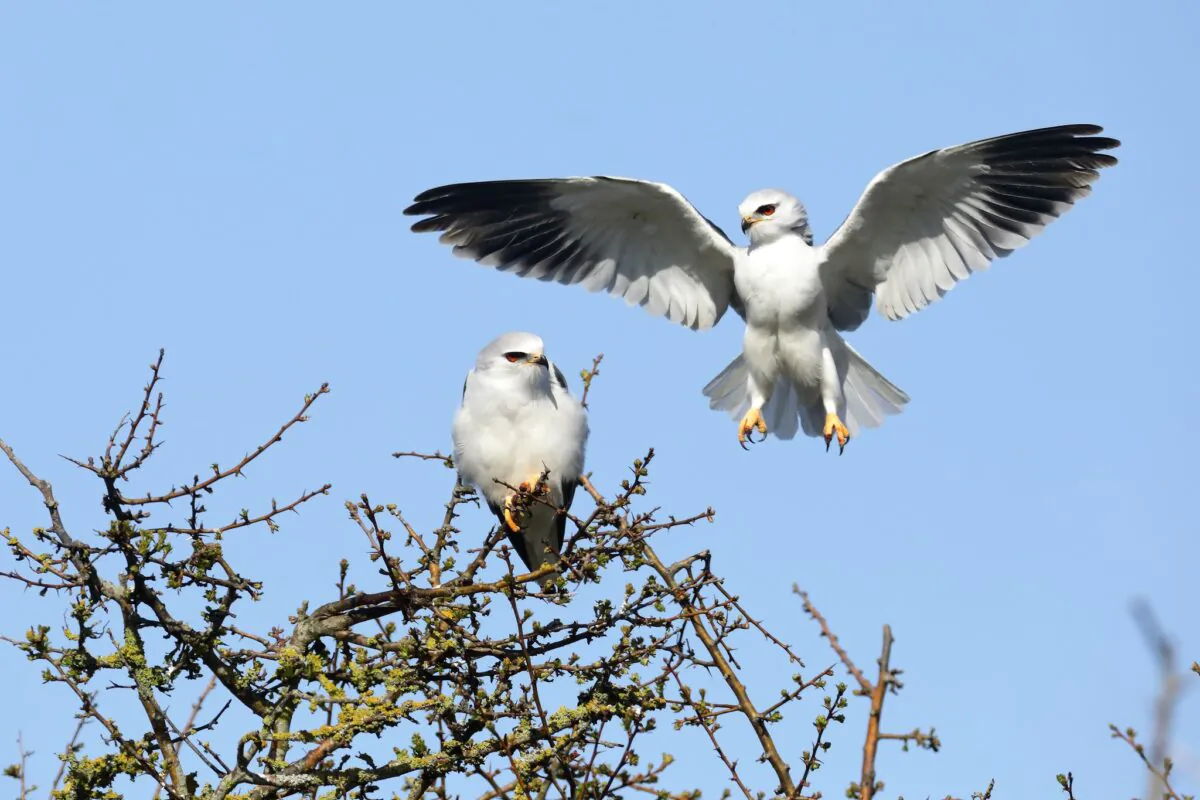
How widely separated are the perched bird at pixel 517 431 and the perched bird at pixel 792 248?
152 centimetres

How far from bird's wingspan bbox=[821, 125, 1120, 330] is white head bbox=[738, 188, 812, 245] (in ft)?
0.73

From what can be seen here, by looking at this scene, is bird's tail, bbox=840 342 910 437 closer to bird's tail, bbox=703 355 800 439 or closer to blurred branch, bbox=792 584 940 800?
bird's tail, bbox=703 355 800 439

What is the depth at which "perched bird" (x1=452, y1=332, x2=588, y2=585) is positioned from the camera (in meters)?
5.85

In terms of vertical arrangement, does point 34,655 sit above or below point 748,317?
below

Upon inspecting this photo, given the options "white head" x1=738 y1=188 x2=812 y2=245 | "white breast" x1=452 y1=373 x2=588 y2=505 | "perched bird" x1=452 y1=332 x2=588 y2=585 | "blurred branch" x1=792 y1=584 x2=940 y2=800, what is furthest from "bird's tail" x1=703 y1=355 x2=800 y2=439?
Result: "blurred branch" x1=792 y1=584 x2=940 y2=800

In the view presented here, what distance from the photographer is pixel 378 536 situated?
4.08 metres

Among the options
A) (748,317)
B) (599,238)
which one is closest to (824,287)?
(748,317)

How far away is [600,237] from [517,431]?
6.56 feet

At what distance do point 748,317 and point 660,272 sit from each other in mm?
615

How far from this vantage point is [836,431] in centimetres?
727

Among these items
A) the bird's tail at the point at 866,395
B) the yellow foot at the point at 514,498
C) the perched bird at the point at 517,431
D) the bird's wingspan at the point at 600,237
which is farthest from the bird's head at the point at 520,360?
the bird's tail at the point at 866,395

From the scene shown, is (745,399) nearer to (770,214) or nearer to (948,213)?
(770,214)

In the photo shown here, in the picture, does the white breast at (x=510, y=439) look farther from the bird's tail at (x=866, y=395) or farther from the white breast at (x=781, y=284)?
the bird's tail at (x=866, y=395)

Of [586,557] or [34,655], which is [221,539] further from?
[586,557]
